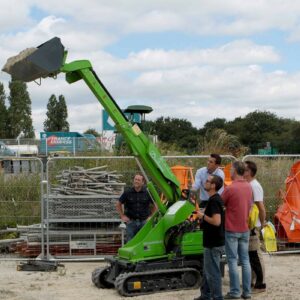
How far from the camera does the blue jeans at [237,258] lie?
26.1 ft

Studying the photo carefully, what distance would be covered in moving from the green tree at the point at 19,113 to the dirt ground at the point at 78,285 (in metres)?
59.4

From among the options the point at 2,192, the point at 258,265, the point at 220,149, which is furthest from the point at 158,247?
the point at 220,149

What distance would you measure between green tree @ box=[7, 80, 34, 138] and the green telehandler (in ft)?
203

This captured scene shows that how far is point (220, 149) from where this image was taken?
55.2 feet

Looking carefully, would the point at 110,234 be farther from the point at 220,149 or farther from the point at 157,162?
the point at 220,149

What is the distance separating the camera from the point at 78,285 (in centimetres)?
915

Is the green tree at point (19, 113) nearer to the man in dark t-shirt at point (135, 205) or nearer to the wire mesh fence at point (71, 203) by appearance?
the wire mesh fence at point (71, 203)

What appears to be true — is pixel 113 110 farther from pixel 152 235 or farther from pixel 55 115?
pixel 55 115

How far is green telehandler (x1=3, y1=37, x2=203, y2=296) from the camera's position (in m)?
8.39

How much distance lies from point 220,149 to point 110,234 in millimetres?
6169

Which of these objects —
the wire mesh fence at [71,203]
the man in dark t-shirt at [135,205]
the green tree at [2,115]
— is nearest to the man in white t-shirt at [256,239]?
the man in dark t-shirt at [135,205]

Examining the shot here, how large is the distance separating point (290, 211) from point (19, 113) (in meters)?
60.6

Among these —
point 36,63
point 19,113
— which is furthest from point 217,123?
point 36,63

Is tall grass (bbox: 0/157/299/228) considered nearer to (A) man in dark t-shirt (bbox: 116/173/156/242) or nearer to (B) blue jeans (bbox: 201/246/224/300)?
(A) man in dark t-shirt (bbox: 116/173/156/242)
